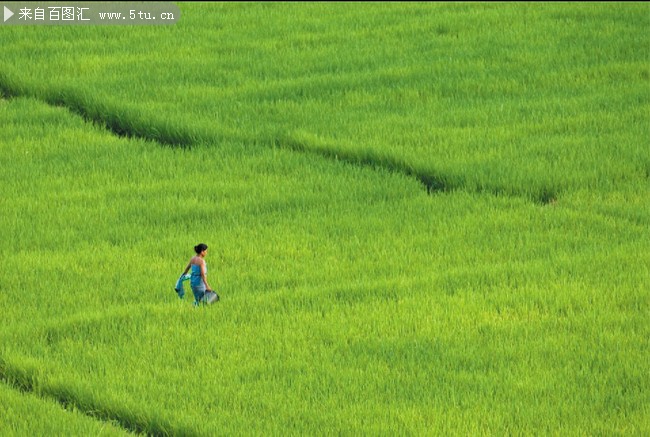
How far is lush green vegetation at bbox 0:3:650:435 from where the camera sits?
6656 millimetres

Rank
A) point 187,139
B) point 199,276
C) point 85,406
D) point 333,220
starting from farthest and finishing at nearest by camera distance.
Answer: point 187,139 → point 333,220 → point 199,276 → point 85,406

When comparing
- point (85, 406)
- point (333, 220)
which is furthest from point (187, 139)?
point (85, 406)

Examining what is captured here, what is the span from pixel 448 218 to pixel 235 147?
238 cm

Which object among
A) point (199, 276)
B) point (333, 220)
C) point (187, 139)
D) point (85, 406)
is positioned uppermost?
point (187, 139)

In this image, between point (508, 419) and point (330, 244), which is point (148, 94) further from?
point (508, 419)

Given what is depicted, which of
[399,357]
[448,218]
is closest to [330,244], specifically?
[448,218]

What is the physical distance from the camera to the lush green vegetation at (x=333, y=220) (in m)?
6.66

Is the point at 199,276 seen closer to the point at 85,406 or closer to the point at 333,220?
the point at 85,406

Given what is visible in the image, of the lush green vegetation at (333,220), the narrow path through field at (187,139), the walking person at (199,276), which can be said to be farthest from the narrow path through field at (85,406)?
the narrow path through field at (187,139)

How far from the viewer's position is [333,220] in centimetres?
938

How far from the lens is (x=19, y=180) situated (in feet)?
33.7

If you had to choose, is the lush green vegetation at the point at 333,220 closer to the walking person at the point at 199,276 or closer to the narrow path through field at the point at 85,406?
the narrow path through field at the point at 85,406

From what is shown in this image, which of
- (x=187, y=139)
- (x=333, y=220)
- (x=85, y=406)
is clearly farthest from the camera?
(x=187, y=139)

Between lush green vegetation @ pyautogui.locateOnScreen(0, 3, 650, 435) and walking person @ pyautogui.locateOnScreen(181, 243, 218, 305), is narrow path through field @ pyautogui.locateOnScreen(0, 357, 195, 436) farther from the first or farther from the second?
walking person @ pyautogui.locateOnScreen(181, 243, 218, 305)
